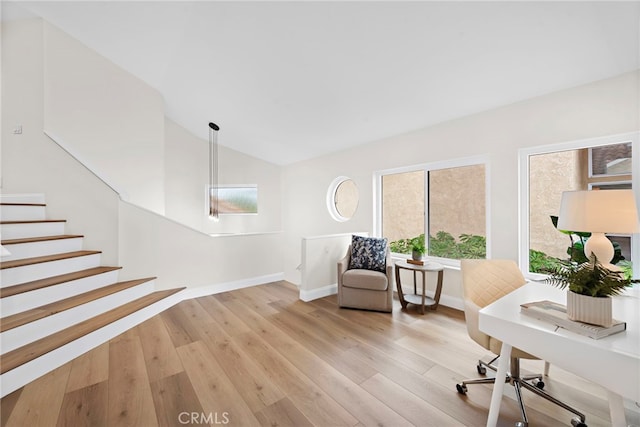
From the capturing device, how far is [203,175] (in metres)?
5.19

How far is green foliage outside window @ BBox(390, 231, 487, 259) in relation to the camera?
3.03m

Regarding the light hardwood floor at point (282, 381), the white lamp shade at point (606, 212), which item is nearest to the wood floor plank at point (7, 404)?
the light hardwood floor at point (282, 381)

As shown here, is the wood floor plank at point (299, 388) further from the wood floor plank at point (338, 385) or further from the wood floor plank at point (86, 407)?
the wood floor plank at point (86, 407)

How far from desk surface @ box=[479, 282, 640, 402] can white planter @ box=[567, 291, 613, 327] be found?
0.06 m

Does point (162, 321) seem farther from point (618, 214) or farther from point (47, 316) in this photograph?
point (618, 214)

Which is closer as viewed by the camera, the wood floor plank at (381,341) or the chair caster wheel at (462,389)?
the chair caster wheel at (462,389)

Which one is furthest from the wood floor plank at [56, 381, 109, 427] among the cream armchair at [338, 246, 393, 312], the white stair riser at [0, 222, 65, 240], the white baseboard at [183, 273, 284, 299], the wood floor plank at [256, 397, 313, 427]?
the cream armchair at [338, 246, 393, 312]

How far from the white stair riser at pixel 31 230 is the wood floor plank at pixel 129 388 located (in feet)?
→ 4.98

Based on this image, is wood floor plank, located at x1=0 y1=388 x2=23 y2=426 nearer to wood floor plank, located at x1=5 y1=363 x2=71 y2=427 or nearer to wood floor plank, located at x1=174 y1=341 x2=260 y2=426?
wood floor plank, located at x1=5 y1=363 x2=71 y2=427

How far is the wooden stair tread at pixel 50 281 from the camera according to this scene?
79.0 inches

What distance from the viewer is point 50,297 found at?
87.8 inches

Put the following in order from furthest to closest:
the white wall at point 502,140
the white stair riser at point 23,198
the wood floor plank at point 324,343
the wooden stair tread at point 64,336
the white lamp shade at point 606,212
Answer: the white stair riser at point 23,198 → the white wall at point 502,140 → the wood floor plank at point 324,343 → the wooden stair tread at point 64,336 → the white lamp shade at point 606,212

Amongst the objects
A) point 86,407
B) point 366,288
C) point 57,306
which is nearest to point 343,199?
point 366,288

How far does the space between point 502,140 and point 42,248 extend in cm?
502
